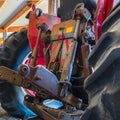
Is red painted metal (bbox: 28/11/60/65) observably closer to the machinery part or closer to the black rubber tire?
the black rubber tire

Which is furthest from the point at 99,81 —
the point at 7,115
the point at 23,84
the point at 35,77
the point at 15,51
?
the point at 7,115

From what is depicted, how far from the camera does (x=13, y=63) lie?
9.38 ft

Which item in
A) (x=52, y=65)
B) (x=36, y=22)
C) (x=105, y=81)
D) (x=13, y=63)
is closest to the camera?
(x=105, y=81)

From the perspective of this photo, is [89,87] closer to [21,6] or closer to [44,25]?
[44,25]

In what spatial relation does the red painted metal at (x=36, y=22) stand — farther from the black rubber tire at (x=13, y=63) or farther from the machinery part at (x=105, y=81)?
the machinery part at (x=105, y=81)

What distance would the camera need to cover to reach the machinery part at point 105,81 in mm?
640

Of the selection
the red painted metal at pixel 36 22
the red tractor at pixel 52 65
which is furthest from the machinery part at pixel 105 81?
the red painted metal at pixel 36 22

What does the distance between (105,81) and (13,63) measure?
2250mm

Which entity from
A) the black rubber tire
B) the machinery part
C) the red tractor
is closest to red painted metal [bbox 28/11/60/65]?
the red tractor

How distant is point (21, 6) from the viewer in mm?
6059

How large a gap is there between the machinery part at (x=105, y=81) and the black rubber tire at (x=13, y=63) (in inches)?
84.8

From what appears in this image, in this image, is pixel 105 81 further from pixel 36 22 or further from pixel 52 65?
pixel 36 22

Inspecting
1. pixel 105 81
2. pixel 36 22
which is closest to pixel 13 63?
pixel 36 22

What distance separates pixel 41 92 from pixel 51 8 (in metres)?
1.98
